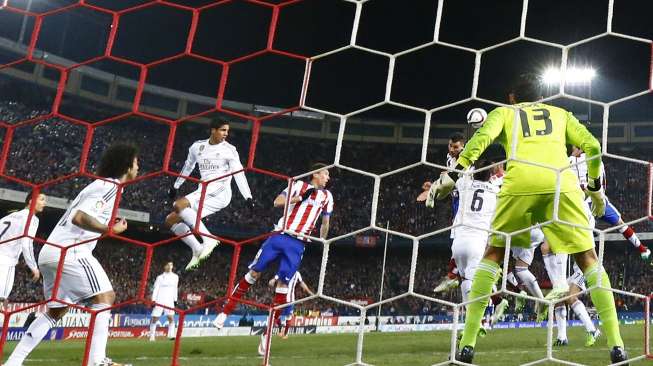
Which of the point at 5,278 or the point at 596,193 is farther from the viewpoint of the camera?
the point at 5,278

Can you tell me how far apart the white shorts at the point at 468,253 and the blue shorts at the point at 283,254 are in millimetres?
1523

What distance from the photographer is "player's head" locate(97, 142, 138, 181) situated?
12.5 feet

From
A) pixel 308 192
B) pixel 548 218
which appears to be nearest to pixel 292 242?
pixel 308 192

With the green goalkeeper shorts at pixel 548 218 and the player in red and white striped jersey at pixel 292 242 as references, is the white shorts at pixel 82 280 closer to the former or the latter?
the player in red and white striped jersey at pixel 292 242

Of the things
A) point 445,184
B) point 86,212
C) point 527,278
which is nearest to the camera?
point 445,184

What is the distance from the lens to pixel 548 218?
357 centimetres

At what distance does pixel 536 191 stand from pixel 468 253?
2566 mm

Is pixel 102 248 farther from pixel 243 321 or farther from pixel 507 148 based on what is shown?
pixel 507 148

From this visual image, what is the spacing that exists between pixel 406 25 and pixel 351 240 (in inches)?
388

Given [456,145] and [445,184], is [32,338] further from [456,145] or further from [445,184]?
[456,145]

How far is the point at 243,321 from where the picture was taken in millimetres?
14906

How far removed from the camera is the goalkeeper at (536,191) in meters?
3.32

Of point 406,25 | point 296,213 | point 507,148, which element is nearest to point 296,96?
point 406,25

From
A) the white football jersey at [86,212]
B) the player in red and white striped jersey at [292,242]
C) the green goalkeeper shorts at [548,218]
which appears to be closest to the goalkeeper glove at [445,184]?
the green goalkeeper shorts at [548,218]
